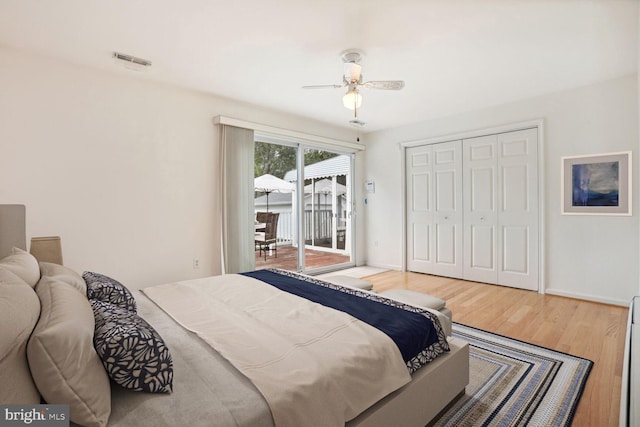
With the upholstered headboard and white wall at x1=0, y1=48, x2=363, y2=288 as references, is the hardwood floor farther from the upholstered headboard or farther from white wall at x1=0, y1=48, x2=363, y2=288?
the upholstered headboard

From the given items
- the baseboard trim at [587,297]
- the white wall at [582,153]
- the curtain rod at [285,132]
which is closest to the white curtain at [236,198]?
the curtain rod at [285,132]

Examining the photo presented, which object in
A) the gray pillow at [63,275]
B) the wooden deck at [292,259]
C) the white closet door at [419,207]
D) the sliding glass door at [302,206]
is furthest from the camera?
the white closet door at [419,207]

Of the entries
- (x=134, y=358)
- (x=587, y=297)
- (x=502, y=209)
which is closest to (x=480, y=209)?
(x=502, y=209)

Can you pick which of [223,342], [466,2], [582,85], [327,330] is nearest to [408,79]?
[466,2]

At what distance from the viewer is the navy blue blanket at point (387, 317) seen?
153cm

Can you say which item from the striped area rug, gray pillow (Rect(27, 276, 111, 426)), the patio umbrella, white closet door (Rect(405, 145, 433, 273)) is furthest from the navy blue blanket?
white closet door (Rect(405, 145, 433, 273))

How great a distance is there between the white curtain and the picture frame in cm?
399

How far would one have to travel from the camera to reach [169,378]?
3.41 ft

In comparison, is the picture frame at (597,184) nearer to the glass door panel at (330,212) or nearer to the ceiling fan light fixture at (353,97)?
the ceiling fan light fixture at (353,97)

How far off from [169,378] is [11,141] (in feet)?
10.0

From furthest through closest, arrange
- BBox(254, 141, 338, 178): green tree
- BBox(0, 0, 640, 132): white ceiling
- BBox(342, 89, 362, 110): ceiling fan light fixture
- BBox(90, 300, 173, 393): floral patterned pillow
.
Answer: BBox(254, 141, 338, 178): green tree, BBox(342, 89, 362, 110): ceiling fan light fixture, BBox(0, 0, 640, 132): white ceiling, BBox(90, 300, 173, 393): floral patterned pillow

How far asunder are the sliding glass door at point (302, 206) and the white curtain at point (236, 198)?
0.38 meters

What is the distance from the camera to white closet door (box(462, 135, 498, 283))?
444 cm

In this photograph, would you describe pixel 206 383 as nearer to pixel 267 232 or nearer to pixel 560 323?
pixel 560 323
